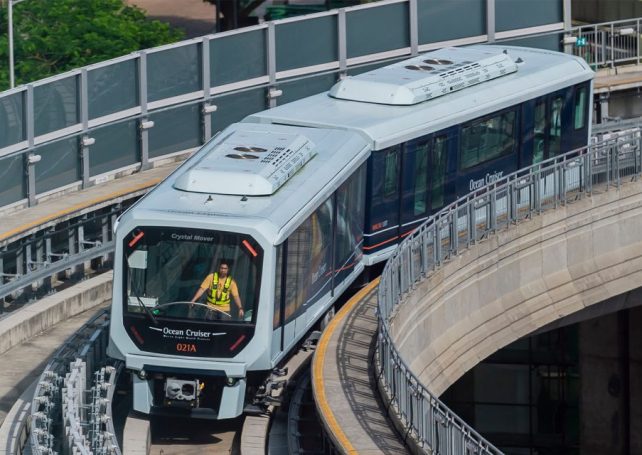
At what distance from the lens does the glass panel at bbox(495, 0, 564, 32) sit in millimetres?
37875

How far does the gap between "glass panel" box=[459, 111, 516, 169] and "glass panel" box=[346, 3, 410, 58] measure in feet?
16.8

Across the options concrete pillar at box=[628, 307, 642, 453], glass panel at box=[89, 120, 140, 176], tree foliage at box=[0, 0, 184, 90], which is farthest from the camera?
tree foliage at box=[0, 0, 184, 90]

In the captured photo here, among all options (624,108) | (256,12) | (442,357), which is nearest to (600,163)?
(442,357)

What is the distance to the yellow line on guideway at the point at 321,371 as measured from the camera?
68.9ft

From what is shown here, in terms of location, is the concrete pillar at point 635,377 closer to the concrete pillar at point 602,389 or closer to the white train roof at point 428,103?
the concrete pillar at point 602,389

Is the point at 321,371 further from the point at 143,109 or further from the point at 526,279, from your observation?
the point at 143,109

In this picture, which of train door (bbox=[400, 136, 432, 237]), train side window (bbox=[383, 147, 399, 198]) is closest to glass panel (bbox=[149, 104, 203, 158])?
train door (bbox=[400, 136, 432, 237])

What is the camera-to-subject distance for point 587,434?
1686 inches

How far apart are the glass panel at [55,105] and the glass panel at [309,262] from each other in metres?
6.62

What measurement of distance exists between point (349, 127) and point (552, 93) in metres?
5.88

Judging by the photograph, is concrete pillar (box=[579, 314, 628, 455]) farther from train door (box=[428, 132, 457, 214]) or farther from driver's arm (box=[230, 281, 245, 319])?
driver's arm (box=[230, 281, 245, 319])

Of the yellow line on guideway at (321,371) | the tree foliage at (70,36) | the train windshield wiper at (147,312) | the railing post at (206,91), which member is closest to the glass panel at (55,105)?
the railing post at (206,91)

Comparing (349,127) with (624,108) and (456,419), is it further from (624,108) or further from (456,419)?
(624,108)

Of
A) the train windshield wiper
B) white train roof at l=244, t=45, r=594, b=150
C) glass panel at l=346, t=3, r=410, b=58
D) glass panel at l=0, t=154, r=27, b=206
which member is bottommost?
the train windshield wiper
